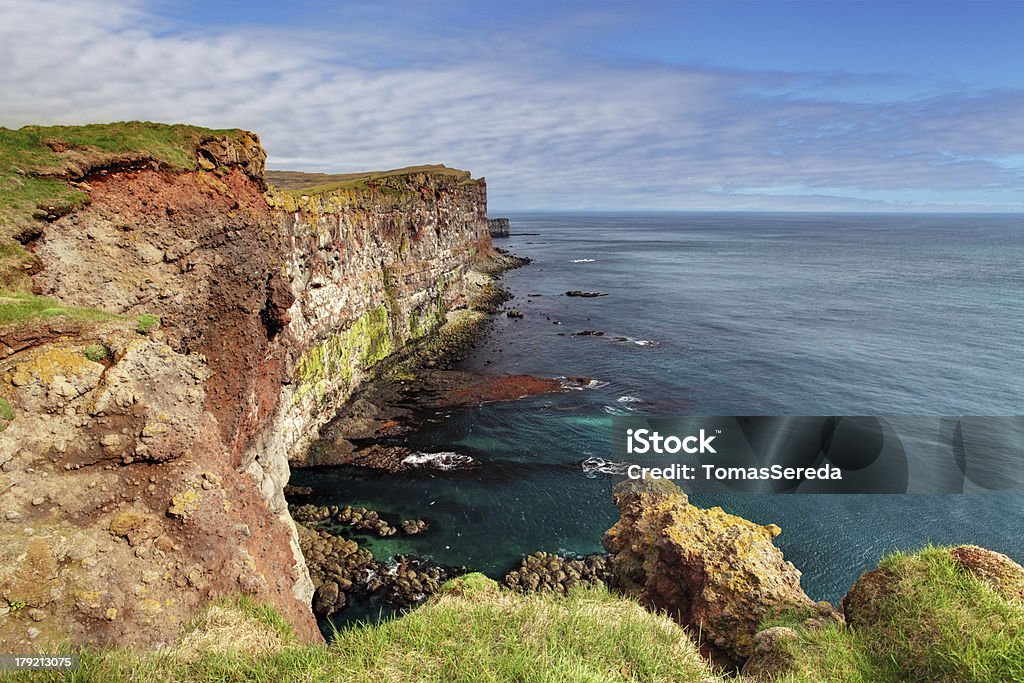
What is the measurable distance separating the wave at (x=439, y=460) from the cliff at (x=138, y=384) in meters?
19.8

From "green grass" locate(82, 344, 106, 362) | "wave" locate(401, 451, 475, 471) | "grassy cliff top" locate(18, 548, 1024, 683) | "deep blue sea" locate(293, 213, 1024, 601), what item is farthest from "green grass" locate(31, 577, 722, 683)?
"wave" locate(401, 451, 475, 471)

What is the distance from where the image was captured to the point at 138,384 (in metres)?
11.7

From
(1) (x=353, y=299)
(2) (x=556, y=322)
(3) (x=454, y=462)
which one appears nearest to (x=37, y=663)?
(3) (x=454, y=462)

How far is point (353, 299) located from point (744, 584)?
144 feet

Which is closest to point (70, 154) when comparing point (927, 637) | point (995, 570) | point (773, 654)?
point (773, 654)

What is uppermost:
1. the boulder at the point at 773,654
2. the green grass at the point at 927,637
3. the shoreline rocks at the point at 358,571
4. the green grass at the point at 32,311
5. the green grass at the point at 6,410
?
the green grass at the point at 32,311

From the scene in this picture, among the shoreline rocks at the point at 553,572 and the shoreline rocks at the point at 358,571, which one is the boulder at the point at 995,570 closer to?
the shoreline rocks at the point at 553,572

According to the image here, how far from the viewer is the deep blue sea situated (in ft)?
104

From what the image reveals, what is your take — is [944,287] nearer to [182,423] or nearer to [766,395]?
[766,395]

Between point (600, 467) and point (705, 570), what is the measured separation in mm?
23448

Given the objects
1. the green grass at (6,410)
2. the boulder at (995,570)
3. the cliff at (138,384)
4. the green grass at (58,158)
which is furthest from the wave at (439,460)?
the boulder at (995,570)

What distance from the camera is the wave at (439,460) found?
128ft

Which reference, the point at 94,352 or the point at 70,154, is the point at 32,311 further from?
the point at 70,154

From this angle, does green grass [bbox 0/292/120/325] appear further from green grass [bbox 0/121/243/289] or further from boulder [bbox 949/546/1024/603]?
boulder [bbox 949/546/1024/603]
